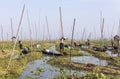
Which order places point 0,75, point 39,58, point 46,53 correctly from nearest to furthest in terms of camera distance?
point 0,75
point 39,58
point 46,53

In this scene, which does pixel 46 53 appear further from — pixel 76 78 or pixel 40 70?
pixel 76 78

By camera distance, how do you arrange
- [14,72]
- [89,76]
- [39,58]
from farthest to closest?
[39,58] → [14,72] → [89,76]

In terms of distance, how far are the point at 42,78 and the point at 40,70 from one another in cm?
365

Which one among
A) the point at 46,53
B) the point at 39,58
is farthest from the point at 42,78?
the point at 46,53

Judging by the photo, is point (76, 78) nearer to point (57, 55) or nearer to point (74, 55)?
point (57, 55)

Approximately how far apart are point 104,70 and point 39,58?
12882mm

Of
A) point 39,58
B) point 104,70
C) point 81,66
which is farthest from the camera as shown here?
point 39,58

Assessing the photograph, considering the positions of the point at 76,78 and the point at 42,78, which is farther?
the point at 42,78

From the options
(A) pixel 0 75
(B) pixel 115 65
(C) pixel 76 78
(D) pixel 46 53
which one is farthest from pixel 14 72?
(D) pixel 46 53

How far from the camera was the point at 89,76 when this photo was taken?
674 inches

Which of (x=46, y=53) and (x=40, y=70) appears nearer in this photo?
(x=40, y=70)

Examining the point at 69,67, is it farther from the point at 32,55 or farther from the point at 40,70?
the point at 32,55

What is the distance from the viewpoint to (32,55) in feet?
115

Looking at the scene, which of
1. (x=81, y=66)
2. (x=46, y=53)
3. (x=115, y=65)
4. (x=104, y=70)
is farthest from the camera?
(x=46, y=53)
